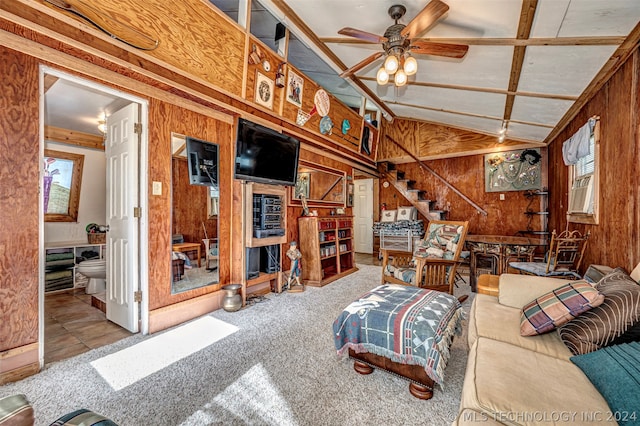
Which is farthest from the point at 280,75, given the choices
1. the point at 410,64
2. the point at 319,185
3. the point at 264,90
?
the point at 319,185

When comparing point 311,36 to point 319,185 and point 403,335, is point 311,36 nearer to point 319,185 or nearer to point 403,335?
point 319,185

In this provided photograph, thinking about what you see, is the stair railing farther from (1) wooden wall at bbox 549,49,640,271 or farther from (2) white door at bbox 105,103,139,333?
(2) white door at bbox 105,103,139,333

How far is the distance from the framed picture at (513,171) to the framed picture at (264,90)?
4.75 m

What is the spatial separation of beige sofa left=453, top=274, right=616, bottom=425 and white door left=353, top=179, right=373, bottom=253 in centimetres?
547

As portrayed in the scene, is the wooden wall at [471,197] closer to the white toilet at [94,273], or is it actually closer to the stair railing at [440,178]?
the stair railing at [440,178]

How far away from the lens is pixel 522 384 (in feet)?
3.45

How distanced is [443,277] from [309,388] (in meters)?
2.07

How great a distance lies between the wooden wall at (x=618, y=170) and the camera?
7.06 feet

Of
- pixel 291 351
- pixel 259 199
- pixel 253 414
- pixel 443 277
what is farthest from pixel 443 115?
pixel 253 414

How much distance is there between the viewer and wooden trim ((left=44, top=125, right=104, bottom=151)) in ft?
12.7

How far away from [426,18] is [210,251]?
3.06 metres

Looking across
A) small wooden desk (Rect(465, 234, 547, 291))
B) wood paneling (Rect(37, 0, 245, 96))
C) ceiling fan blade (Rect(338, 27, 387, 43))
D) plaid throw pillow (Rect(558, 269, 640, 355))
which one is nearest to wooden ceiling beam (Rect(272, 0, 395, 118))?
wood paneling (Rect(37, 0, 245, 96))

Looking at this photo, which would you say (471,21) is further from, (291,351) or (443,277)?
(291,351)

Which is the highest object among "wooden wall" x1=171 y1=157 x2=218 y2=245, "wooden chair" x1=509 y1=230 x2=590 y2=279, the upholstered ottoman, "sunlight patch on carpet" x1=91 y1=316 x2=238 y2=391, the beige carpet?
"wooden wall" x1=171 y1=157 x2=218 y2=245
